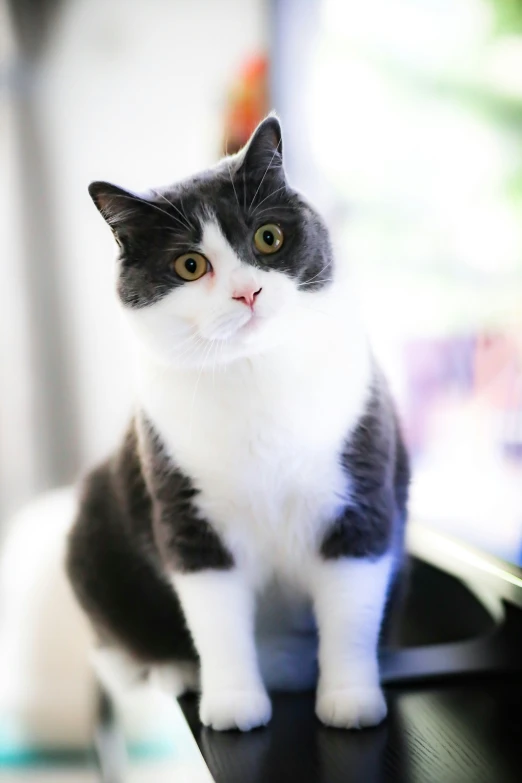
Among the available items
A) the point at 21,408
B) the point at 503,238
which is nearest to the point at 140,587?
the point at 503,238

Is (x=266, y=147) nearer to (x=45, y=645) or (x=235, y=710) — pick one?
(x=235, y=710)

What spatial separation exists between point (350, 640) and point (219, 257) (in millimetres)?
418

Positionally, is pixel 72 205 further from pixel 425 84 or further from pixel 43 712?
pixel 43 712

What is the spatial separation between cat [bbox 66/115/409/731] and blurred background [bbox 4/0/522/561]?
0.69ft

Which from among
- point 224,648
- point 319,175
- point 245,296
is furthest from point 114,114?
point 224,648

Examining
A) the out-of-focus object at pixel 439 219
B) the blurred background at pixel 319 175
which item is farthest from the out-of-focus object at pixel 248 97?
the out-of-focus object at pixel 439 219

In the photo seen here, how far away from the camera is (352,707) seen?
759mm

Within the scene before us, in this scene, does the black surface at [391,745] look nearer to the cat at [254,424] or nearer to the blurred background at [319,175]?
the cat at [254,424]

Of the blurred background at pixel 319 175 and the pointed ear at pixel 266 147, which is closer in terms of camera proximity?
the pointed ear at pixel 266 147

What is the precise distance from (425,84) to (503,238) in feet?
1.22

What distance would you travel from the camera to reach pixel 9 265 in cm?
184

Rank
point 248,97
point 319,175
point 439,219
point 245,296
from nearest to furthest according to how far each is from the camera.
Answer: point 245,296, point 439,219, point 319,175, point 248,97

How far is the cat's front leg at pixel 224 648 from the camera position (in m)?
0.77

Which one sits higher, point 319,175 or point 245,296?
point 319,175
